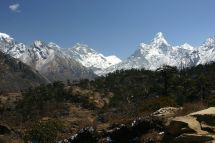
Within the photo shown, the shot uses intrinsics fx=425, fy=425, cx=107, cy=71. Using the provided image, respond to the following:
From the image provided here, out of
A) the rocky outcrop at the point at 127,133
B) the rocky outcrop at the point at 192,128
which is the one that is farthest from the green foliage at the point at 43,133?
the rocky outcrop at the point at 192,128

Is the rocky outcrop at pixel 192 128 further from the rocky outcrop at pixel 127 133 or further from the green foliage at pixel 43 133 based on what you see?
the green foliage at pixel 43 133

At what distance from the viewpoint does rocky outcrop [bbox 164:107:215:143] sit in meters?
22.4

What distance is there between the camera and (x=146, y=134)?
90.5 feet

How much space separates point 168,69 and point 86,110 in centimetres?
9750

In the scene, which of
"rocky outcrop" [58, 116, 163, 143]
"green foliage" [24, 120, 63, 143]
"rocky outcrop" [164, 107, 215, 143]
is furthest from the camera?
"green foliage" [24, 120, 63, 143]

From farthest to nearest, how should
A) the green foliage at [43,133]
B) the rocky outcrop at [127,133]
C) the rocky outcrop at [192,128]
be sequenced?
the green foliage at [43,133] < the rocky outcrop at [127,133] < the rocky outcrop at [192,128]

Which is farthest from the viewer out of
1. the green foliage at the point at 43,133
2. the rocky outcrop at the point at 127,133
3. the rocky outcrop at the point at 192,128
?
the green foliage at the point at 43,133

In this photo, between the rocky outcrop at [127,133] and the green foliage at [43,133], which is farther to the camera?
the green foliage at [43,133]

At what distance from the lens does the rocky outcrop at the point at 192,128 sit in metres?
22.4

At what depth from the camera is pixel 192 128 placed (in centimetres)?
2316

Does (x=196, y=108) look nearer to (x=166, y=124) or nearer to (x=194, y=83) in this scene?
(x=166, y=124)

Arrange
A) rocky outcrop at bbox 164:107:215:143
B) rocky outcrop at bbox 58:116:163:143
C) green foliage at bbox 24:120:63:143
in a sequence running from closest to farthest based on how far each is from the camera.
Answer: rocky outcrop at bbox 164:107:215:143 < rocky outcrop at bbox 58:116:163:143 < green foliage at bbox 24:120:63:143

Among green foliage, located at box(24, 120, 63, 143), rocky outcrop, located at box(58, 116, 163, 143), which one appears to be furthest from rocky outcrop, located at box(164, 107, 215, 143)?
green foliage, located at box(24, 120, 63, 143)

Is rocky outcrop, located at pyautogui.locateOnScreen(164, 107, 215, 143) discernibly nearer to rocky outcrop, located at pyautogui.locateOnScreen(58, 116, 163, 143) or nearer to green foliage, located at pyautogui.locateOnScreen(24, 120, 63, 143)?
rocky outcrop, located at pyautogui.locateOnScreen(58, 116, 163, 143)
